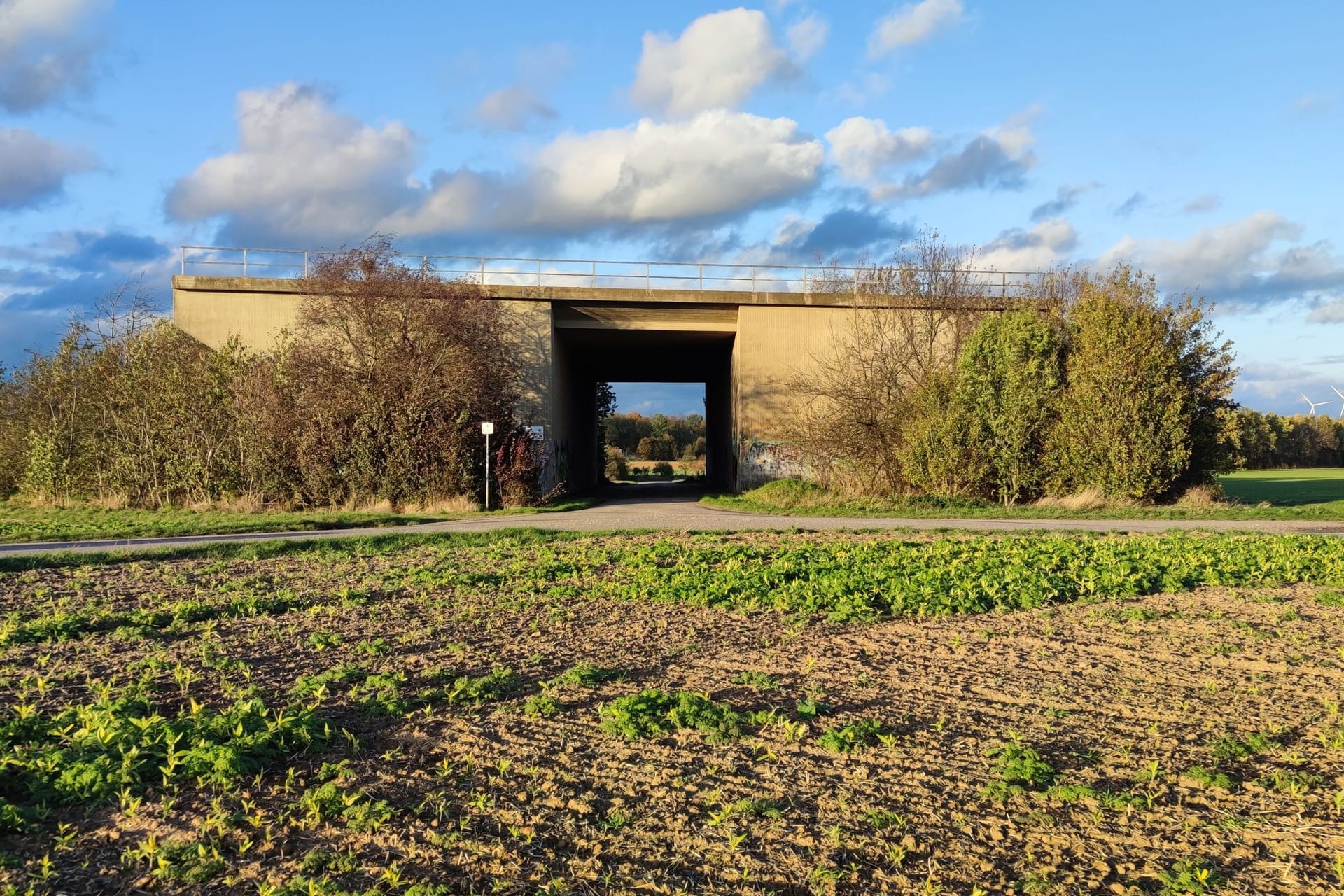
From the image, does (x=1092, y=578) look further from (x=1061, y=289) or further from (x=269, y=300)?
(x=269, y=300)

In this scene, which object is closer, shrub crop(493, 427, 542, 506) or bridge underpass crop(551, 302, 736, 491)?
shrub crop(493, 427, 542, 506)

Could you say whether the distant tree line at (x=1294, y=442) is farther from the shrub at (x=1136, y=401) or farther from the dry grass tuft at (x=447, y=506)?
the dry grass tuft at (x=447, y=506)

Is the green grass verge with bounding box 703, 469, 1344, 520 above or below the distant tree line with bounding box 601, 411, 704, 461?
below

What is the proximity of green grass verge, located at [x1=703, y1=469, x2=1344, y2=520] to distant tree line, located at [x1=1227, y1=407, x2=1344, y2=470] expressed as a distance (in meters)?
46.4

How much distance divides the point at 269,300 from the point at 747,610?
23.5 metres

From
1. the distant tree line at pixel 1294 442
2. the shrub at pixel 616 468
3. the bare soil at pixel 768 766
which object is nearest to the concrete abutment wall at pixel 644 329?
the bare soil at pixel 768 766

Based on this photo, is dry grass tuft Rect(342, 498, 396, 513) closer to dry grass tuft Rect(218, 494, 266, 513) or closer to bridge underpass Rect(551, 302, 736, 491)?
dry grass tuft Rect(218, 494, 266, 513)

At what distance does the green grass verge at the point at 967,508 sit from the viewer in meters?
22.7

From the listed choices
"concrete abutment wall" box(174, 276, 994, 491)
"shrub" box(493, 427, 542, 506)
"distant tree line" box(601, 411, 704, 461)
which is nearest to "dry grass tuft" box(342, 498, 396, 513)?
"shrub" box(493, 427, 542, 506)

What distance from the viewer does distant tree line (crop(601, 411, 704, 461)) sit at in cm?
7331

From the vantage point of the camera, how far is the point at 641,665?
7293 millimetres

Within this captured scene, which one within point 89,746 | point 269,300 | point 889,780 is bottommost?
point 889,780

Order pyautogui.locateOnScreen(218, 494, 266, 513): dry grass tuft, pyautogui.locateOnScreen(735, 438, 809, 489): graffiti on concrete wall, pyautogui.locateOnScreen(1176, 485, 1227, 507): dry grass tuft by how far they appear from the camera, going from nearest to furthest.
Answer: pyautogui.locateOnScreen(218, 494, 266, 513): dry grass tuft
pyautogui.locateOnScreen(1176, 485, 1227, 507): dry grass tuft
pyautogui.locateOnScreen(735, 438, 809, 489): graffiti on concrete wall

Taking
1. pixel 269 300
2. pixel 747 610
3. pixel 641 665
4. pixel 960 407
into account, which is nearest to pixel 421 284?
pixel 269 300
